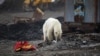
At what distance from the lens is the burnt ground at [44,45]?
12.9 metres

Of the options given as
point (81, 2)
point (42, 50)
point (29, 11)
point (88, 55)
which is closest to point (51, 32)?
point (42, 50)

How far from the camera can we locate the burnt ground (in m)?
12.9

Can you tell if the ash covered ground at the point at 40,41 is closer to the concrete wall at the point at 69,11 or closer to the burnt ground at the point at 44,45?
the burnt ground at the point at 44,45

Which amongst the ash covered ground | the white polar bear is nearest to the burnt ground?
the ash covered ground

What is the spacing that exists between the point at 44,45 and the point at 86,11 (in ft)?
18.6

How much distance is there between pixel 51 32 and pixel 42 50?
1987mm

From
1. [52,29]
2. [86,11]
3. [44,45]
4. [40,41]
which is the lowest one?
[40,41]

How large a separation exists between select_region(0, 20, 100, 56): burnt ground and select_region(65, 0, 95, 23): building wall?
1.93 metres

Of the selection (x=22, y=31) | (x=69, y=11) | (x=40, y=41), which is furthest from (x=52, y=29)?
(x=22, y=31)

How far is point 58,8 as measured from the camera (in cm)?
2169

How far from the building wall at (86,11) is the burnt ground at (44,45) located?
1927 millimetres

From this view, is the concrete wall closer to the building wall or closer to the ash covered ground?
the building wall

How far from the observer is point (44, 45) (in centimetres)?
1499

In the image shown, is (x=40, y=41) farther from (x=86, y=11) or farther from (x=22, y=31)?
(x=86, y=11)
